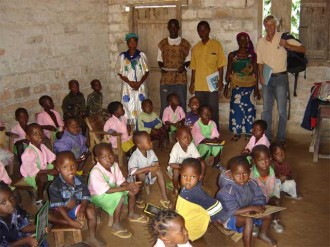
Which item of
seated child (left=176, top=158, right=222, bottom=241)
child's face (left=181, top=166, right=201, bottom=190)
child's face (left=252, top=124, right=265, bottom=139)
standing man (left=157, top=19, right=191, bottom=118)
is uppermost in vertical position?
standing man (left=157, top=19, right=191, bottom=118)

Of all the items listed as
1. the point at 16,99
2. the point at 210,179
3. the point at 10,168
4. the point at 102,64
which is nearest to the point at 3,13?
the point at 16,99

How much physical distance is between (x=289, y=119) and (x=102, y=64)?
11.9ft

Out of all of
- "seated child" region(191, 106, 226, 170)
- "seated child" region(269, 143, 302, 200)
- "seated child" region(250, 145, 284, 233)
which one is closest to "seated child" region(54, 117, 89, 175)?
"seated child" region(191, 106, 226, 170)

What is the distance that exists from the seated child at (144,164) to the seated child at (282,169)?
119cm

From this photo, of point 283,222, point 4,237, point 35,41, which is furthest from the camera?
point 35,41

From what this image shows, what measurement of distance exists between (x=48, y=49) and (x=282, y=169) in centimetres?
409

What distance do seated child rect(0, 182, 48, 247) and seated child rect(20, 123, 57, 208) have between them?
1.14 metres

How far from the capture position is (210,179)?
5.18m

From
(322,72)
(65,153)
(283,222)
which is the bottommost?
(283,222)

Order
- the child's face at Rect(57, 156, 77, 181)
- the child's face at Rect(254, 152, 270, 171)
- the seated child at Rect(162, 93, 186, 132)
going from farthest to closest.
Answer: the seated child at Rect(162, 93, 186, 132), the child's face at Rect(254, 152, 270, 171), the child's face at Rect(57, 156, 77, 181)

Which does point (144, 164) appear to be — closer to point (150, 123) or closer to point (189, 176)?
point (189, 176)

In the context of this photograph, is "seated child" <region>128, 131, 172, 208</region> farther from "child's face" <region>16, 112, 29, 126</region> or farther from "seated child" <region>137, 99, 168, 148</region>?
"child's face" <region>16, 112, 29, 126</region>

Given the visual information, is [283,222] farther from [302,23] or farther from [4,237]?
[302,23]

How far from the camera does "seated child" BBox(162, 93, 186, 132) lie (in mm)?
6133
